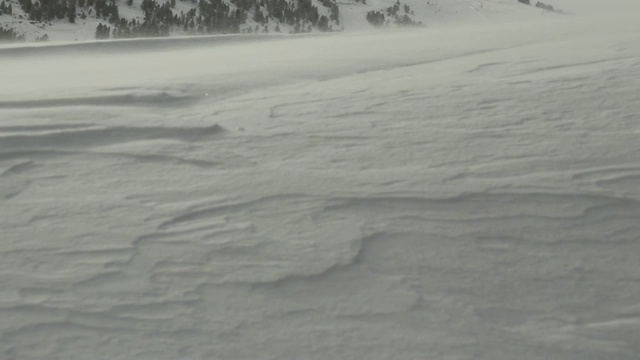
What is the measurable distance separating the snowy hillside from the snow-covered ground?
6.90 meters

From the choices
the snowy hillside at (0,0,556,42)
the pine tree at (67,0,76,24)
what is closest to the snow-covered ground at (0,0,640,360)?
the snowy hillside at (0,0,556,42)

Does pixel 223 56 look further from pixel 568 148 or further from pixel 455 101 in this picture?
pixel 568 148

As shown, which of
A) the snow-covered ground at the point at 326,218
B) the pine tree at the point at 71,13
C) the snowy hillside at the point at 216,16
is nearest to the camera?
the snow-covered ground at the point at 326,218

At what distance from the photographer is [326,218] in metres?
1.75

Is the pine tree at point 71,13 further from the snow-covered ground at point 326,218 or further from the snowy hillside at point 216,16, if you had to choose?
the snow-covered ground at point 326,218

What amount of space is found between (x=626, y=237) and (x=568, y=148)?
1.62 feet

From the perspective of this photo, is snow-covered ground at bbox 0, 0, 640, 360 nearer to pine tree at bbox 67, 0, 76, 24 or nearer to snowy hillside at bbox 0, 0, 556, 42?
snowy hillside at bbox 0, 0, 556, 42

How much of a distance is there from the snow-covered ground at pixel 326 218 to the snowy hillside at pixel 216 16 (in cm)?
690

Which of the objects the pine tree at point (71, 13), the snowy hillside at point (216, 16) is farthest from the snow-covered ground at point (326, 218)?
the pine tree at point (71, 13)

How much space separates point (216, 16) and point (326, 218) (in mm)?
9731

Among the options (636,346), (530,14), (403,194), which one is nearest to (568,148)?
(403,194)

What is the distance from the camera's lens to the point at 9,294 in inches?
58.9

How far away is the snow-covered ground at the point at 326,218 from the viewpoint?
1.38 metres

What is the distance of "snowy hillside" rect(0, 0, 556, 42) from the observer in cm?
980
